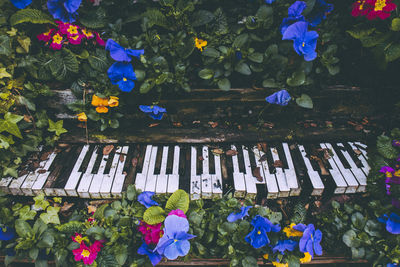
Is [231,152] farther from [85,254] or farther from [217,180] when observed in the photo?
[85,254]

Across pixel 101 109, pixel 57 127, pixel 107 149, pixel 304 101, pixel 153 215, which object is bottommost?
pixel 153 215

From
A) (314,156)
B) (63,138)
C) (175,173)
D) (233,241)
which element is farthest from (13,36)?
(314,156)

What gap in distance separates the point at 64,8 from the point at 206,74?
1074 mm

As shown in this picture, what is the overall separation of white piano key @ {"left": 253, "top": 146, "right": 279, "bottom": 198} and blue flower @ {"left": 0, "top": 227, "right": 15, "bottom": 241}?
2028 millimetres

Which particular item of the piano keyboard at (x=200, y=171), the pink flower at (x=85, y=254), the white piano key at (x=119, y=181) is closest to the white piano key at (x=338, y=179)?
the piano keyboard at (x=200, y=171)

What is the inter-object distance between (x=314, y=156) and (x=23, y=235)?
2.35 metres

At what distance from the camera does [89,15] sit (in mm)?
1814

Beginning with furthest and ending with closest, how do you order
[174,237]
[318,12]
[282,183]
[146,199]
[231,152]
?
[231,152] < [282,183] < [318,12] < [146,199] < [174,237]

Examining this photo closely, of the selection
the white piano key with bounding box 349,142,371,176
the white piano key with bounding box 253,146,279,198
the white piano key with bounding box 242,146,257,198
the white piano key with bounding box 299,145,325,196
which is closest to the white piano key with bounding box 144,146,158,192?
the white piano key with bounding box 242,146,257,198

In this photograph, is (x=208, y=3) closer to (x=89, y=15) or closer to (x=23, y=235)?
(x=89, y=15)

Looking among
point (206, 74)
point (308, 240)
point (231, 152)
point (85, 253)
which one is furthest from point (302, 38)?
point (85, 253)

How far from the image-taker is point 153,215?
1635mm

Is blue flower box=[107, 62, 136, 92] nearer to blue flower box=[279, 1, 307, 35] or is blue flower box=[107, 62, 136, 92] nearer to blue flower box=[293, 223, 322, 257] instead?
blue flower box=[279, 1, 307, 35]

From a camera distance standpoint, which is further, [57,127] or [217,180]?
[57,127]
